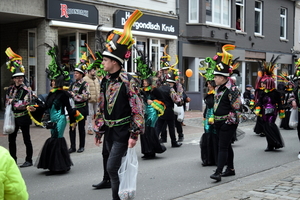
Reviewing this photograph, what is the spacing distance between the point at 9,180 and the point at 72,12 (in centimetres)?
1440

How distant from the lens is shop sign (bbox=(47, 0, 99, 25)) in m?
15.5

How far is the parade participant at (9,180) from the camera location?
2.43 meters

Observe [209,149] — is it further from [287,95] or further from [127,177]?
Result: [287,95]

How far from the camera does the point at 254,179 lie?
275 inches

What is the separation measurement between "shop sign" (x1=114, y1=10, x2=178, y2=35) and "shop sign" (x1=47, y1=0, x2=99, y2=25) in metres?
1.39

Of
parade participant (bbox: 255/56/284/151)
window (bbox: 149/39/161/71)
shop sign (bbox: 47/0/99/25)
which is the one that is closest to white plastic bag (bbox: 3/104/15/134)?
parade participant (bbox: 255/56/284/151)

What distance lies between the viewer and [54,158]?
7.35m

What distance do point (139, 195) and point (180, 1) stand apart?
1696 cm

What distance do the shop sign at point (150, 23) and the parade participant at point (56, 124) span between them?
10651 millimetres

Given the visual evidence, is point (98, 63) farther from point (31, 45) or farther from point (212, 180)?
point (31, 45)

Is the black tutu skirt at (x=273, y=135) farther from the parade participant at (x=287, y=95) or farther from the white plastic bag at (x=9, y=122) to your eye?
the white plastic bag at (x=9, y=122)

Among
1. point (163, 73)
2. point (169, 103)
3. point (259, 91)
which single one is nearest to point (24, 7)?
point (163, 73)

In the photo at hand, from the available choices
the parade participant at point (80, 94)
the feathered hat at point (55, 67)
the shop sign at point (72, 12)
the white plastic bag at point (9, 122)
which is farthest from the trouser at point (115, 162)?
the shop sign at point (72, 12)

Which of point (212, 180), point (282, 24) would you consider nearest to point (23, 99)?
point (212, 180)
